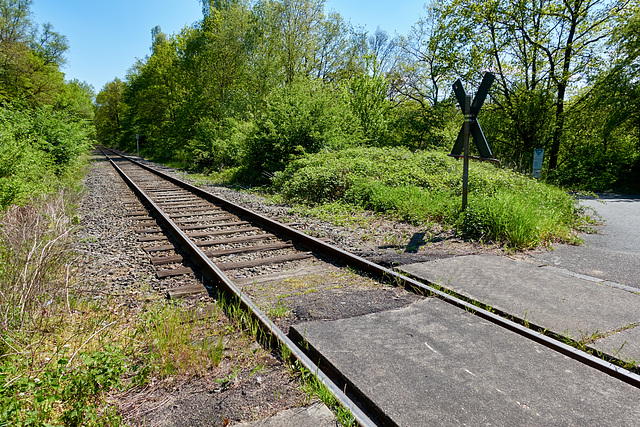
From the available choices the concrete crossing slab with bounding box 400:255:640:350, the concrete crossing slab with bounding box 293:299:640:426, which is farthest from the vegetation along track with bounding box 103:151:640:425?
the concrete crossing slab with bounding box 400:255:640:350

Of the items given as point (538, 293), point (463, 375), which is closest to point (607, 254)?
point (538, 293)

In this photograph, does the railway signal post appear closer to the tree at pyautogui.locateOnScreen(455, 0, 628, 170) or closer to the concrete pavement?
the concrete pavement

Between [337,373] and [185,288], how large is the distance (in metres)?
2.53

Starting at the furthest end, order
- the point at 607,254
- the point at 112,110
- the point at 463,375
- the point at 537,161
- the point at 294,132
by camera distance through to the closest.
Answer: the point at 112,110, the point at 294,132, the point at 537,161, the point at 607,254, the point at 463,375

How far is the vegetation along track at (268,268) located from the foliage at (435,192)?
2.76 m

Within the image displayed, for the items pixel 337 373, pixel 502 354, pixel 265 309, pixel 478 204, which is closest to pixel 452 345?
pixel 502 354

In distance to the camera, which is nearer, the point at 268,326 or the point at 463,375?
the point at 463,375

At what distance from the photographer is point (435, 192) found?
30.9 ft

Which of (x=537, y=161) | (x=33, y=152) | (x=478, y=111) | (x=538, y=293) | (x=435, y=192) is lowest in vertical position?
(x=538, y=293)

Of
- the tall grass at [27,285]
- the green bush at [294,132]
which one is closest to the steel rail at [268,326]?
the tall grass at [27,285]

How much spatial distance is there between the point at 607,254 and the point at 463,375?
187 inches

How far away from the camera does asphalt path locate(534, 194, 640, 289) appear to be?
4.98m

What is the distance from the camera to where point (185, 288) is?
4.57m

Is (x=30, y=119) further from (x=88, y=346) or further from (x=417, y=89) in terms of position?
(x=417, y=89)
